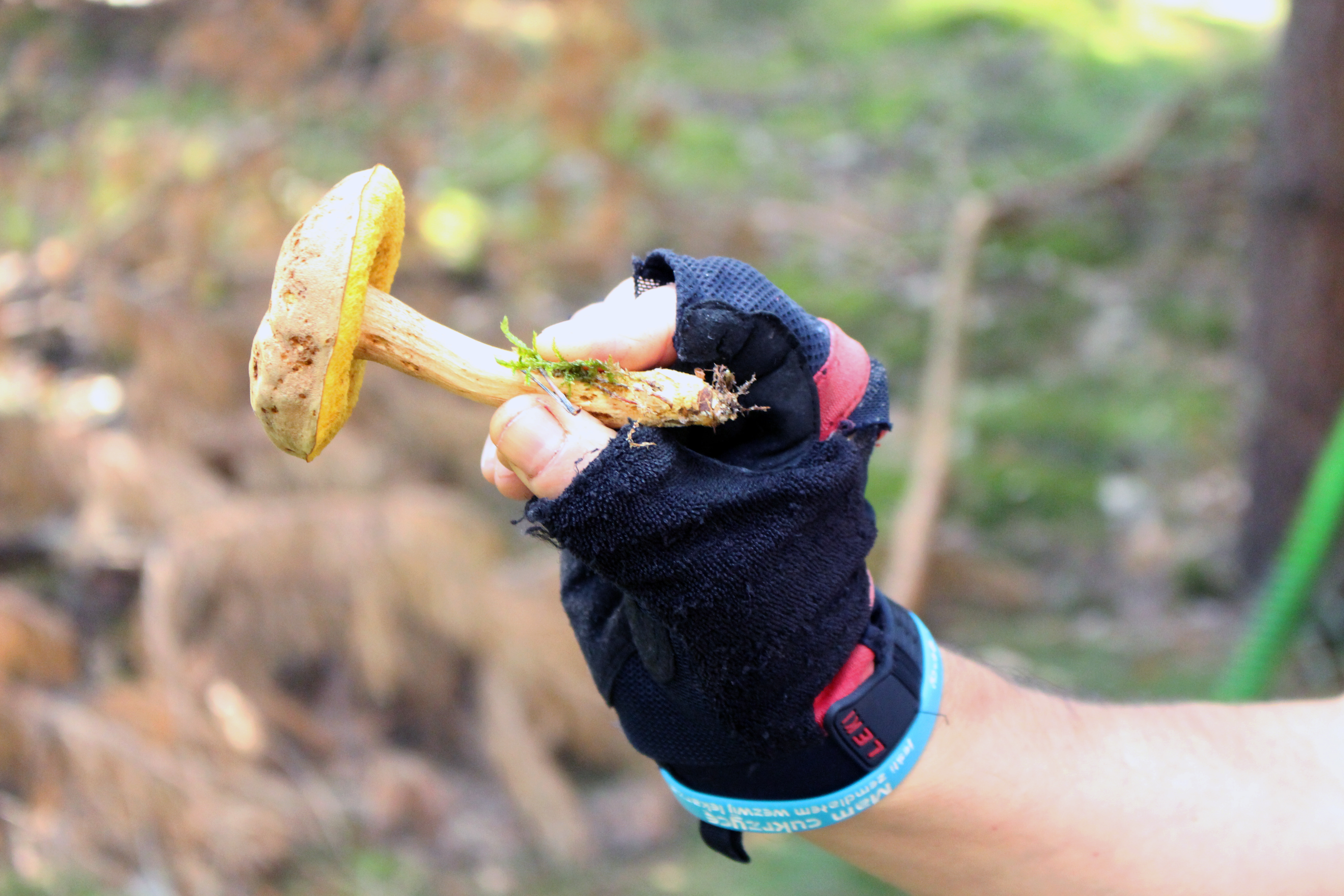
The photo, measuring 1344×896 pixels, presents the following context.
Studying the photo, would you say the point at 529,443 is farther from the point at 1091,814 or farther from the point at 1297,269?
the point at 1297,269

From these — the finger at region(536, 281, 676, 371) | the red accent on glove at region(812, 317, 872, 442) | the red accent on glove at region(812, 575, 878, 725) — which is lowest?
the red accent on glove at region(812, 575, 878, 725)

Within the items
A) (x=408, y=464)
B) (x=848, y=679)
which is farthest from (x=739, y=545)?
(x=408, y=464)

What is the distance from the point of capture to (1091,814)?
95cm

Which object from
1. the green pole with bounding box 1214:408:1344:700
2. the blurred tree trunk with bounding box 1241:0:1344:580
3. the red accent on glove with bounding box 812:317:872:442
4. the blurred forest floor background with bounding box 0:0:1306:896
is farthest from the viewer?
the blurred tree trunk with bounding box 1241:0:1344:580

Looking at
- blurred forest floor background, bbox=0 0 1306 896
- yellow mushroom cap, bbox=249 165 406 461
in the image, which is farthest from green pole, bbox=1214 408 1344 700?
yellow mushroom cap, bbox=249 165 406 461

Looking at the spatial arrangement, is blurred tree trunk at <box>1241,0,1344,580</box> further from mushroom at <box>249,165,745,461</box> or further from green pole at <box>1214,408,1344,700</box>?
mushroom at <box>249,165,745,461</box>

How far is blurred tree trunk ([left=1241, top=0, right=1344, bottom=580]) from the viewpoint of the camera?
3062mm

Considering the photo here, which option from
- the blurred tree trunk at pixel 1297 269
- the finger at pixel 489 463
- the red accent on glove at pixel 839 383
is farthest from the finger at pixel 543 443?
the blurred tree trunk at pixel 1297 269

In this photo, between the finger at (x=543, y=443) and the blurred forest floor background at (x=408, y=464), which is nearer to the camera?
the finger at (x=543, y=443)

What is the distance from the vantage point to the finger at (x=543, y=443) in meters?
0.89

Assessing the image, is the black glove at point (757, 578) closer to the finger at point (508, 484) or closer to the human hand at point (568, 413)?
the human hand at point (568, 413)

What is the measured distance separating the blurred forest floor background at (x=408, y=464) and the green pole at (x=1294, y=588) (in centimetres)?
18

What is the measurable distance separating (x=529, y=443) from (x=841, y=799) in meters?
0.46

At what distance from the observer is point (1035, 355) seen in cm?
462
